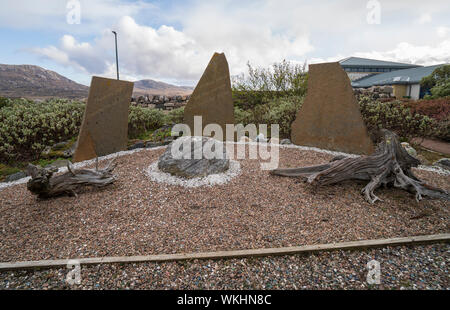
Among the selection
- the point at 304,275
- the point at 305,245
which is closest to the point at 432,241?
the point at 305,245

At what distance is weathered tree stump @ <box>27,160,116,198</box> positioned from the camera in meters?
3.20

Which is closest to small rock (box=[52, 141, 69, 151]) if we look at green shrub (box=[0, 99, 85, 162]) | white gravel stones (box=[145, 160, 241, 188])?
green shrub (box=[0, 99, 85, 162])

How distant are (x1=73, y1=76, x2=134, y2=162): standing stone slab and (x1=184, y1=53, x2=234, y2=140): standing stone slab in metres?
1.62

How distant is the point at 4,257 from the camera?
2342 millimetres

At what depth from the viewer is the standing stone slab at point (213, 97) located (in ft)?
20.9

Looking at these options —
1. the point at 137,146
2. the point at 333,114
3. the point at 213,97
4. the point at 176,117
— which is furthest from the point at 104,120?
the point at 333,114

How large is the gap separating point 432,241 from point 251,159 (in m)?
3.21

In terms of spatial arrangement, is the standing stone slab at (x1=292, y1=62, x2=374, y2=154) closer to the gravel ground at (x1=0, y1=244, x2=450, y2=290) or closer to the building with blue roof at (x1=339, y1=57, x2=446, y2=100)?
the gravel ground at (x1=0, y1=244, x2=450, y2=290)

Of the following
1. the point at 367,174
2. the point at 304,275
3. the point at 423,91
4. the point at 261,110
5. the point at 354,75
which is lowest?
the point at 304,275

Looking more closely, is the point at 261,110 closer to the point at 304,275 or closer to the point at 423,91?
the point at 304,275

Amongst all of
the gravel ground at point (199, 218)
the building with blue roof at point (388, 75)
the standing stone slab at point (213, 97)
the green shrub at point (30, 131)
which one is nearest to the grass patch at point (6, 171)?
the green shrub at point (30, 131)

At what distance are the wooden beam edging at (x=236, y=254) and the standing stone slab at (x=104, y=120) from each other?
11.1ft

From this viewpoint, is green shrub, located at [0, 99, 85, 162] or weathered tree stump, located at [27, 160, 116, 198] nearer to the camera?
weathered tree stump, located at [27, 160, 116, 198]

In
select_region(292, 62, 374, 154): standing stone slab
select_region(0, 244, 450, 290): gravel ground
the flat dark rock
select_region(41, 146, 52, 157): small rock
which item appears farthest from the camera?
select_region(41, 146, 52, 157): small rock
